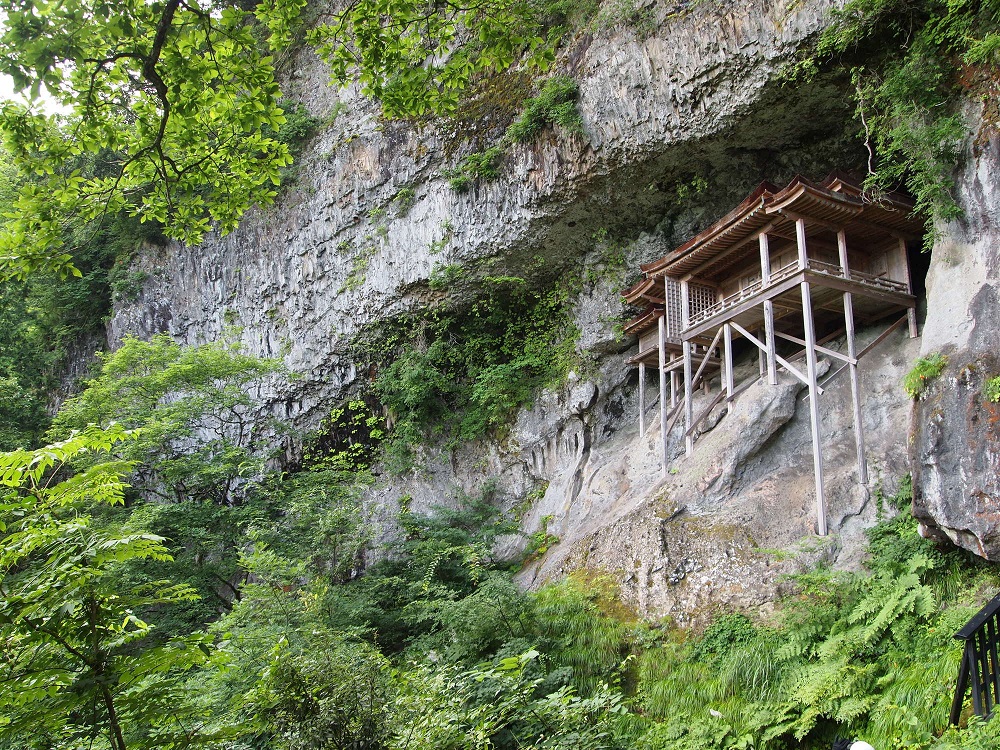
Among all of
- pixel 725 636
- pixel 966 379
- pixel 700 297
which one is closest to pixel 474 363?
pixel 700 297

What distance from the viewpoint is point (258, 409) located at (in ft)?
71.7

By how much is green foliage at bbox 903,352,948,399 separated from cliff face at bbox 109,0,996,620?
0.68m

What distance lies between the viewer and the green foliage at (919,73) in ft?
33.2

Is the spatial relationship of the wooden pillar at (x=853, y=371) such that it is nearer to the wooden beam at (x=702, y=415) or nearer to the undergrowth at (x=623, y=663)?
the undergrowth at (x=623, y=663)

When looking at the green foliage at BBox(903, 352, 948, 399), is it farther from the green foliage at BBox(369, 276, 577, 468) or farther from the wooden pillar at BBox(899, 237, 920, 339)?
the green foliage at BBox(369, 276, 577, 468)

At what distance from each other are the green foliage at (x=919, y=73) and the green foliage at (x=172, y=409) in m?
14.2

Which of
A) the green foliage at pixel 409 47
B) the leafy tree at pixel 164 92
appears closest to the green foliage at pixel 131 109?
the leafy tree at pixel 164 92

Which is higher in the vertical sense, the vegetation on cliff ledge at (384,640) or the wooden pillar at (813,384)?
the wooden pillar at (813,384)

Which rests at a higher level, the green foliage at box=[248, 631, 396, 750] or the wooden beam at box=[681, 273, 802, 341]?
the wooden beam at box=[681, 273, 802, 341]

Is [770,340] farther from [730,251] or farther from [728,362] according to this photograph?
[730,251]

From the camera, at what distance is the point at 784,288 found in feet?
40.7

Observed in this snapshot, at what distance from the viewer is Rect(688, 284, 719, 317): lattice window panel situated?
15.3 m

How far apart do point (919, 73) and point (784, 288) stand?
373 centimetres

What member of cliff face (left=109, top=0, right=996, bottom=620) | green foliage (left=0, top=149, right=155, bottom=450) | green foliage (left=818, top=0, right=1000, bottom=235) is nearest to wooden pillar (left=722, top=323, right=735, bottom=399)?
cliff face (left=109, top=0, right=996, bottom=620)
